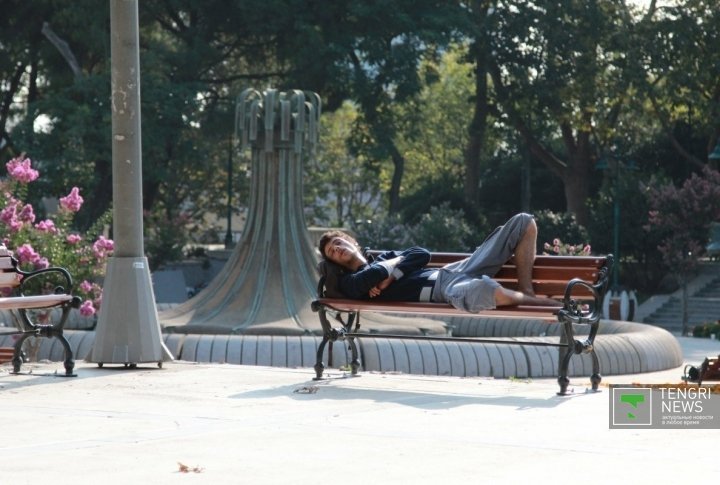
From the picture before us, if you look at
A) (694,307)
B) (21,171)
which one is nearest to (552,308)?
(21,171)

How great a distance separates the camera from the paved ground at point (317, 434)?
6.24 meters

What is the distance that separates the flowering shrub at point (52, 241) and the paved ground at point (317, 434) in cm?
418

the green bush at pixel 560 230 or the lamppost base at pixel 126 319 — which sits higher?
the green bush at pixel 560 230

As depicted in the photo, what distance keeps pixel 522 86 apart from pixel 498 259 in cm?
3368

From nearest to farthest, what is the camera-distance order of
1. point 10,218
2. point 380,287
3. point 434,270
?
point 380,287
point 434,270
point 10,218

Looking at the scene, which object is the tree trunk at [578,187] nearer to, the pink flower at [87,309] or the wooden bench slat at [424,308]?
the pink flower at [87,309]

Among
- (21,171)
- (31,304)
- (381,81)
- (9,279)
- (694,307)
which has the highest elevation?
(381,81)

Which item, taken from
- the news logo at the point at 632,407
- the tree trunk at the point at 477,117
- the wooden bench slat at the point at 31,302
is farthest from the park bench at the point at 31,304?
the tree trunk at the point at 477,117

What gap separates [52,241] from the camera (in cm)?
1472

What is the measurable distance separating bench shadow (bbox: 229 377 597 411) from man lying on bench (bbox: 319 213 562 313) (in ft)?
2.19

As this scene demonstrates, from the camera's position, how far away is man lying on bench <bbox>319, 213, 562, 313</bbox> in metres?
9.80

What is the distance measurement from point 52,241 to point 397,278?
575cm

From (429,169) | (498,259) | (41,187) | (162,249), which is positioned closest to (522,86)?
(162,249)

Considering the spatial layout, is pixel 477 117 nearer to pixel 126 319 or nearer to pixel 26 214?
pixel 26 214
